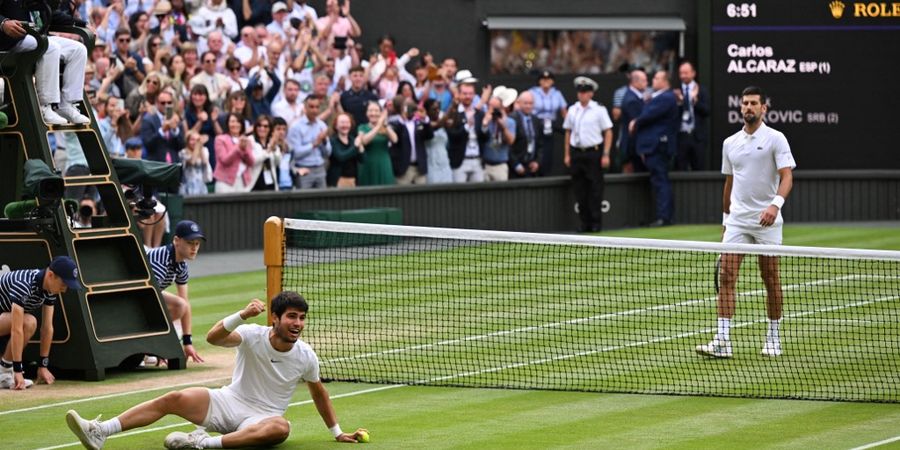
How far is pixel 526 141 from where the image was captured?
29.0 meters

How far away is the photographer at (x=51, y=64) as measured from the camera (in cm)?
1423

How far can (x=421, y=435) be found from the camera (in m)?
11.7

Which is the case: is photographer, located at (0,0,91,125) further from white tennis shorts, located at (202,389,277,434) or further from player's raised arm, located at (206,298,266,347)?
white tennis shorts, located at (202,389,277,434)

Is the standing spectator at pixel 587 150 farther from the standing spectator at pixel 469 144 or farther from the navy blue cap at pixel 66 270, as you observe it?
the navy blue cap at pixel 66 270

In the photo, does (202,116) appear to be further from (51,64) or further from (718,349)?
(718,349)

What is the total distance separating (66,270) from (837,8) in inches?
775

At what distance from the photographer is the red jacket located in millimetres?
24445

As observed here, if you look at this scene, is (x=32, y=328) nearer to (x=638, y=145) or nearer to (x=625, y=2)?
(x=638, y=145)

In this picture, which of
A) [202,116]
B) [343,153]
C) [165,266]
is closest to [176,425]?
[165,266]

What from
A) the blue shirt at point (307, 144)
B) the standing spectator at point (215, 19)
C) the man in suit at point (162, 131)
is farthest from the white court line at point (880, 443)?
the standing spectator at point (215, 19)

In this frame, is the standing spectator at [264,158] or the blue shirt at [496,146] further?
the blue shirt at [496,146]

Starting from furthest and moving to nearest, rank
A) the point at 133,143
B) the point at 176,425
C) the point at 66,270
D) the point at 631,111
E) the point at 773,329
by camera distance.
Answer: the point at 631,111, the point at 133,143, the point at 773,329, the point at 66,270, the point at 176,425

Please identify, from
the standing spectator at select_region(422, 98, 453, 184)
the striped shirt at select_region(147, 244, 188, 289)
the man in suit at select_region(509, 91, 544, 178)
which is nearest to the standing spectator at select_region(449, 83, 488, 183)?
the standing spectator at select_region(422, 98, 453, 184)

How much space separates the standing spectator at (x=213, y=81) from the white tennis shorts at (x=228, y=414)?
14162 mm
